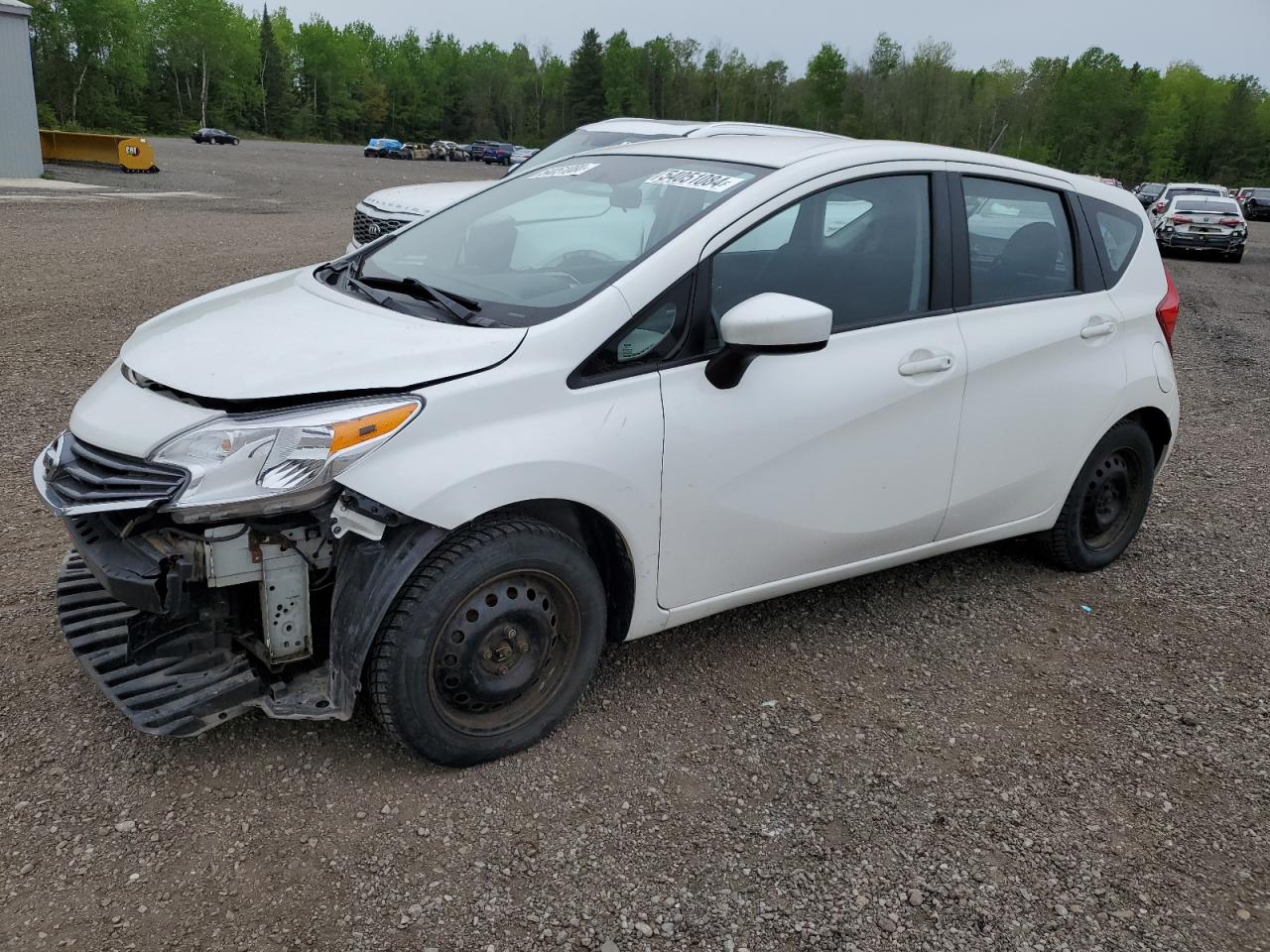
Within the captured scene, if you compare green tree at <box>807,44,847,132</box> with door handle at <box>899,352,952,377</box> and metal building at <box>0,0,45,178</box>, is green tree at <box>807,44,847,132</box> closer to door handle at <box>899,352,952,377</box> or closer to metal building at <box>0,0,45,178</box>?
metal building at <box>0,0,45,178</box>

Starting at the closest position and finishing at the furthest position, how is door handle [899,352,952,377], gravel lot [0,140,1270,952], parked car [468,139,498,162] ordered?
gravel lot [0,140,1270,952] < door handle [899,352,952,377] < parked car [468,139,498,162]

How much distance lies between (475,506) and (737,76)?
121m

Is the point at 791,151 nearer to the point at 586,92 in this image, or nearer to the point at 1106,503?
the point at 1106,503

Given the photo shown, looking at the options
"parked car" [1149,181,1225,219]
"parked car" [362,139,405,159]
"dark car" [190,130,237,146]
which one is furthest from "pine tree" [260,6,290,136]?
"parked car" [1149,181,1225,219]

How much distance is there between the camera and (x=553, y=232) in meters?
3.75

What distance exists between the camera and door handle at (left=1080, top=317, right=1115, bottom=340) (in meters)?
4.31

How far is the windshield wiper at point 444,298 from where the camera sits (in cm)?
313

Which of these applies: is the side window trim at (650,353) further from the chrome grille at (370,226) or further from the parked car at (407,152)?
the parked car at (407,152)

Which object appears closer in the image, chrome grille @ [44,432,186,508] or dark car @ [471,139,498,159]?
chrome grille @ [44,432,186,508]

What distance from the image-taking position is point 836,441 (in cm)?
352

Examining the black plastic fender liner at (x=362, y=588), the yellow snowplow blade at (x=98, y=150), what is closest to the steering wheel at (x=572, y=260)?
the black plastic fender liner at (x=362, y=588)

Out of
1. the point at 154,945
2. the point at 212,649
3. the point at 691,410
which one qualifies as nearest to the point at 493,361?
the point at 691,410

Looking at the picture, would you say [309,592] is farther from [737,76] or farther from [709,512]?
[737,76]

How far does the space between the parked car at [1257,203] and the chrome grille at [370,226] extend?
4853cm
